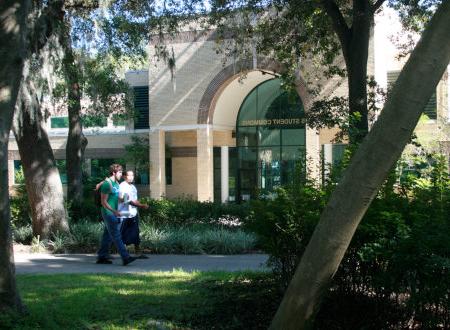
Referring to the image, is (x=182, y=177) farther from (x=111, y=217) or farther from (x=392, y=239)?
(x=392, y=239)

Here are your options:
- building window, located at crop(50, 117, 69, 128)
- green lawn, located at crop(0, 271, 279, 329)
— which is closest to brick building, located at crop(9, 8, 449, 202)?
building window, located at crop(50, 117, 69, 128)

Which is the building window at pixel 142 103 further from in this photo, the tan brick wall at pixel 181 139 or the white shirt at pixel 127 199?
the white shirt at pixel 127 199

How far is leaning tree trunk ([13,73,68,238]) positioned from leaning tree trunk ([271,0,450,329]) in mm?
10613

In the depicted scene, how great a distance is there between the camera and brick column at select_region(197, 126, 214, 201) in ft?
100

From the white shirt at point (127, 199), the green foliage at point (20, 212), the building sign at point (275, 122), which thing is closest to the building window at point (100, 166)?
the building sign at point (275, 122)

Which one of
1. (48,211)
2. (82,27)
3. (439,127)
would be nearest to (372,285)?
(48,211)

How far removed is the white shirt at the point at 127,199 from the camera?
35.8ft

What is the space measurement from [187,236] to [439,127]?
51.2ft

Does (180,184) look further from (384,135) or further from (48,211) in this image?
(384,135)

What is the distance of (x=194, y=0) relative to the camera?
567 inches

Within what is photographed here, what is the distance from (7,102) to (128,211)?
18.6ft

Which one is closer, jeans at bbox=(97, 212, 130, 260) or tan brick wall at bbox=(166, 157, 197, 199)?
jeans at bbox=(97, 212, 130, 260)

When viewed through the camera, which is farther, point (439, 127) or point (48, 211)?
point (439, 127)

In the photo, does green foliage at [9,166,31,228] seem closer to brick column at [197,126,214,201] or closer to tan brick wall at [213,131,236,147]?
brick column at [197,126,214,201]
